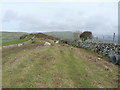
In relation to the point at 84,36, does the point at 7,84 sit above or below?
below

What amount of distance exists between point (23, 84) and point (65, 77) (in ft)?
10.3

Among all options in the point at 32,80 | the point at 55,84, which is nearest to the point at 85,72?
the point at 55,84

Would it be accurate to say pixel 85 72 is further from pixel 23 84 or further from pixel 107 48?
pixel 107 48

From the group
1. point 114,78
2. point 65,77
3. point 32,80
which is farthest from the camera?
point 114,78

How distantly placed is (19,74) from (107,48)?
1546cm

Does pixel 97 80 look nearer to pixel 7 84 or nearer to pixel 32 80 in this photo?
pixel 32 80

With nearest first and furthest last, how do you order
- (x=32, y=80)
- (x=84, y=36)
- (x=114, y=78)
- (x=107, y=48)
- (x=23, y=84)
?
(x=23, y=84) < (x=32, y=80) < (x=114, y=78) < (x=107, y=48) < (x=84, y=36)

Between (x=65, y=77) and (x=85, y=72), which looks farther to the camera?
(x=85, y=72)

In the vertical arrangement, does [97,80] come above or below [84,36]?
below

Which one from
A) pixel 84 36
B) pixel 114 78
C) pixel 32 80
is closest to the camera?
pixel 32 80

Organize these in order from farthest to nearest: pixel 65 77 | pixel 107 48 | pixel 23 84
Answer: pixel 107 48, pixel 65 77, pixel 23 84

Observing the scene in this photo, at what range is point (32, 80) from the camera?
31.3 feet

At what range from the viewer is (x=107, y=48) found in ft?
70.8

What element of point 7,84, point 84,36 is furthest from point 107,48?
point 84,36
